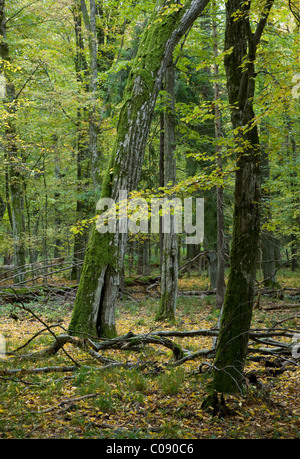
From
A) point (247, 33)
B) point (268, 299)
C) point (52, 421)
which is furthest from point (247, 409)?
point (268, 299)

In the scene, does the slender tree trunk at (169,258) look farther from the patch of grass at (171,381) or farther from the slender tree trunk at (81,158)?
the slender tree trunk at (81,158)

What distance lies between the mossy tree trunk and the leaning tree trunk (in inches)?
113

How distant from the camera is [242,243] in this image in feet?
13.8

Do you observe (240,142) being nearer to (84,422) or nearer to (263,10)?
(263,10)

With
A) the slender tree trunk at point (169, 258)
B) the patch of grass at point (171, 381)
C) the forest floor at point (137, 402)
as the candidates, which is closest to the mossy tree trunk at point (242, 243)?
the forest floor at point (137, 402)

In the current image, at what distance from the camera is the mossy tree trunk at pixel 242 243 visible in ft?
13.8

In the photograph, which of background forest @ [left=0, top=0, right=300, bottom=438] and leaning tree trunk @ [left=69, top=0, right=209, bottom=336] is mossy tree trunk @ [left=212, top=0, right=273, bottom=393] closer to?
background forest @ [left=0, top=0, right=300, bottom=438]

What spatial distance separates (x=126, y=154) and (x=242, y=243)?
3571mm

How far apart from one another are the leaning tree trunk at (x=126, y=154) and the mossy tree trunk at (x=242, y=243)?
2.87 metres

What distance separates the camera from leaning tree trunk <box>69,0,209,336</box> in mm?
6836

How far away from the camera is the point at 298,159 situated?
14.3 meters

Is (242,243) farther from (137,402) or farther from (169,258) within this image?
(169,258)
